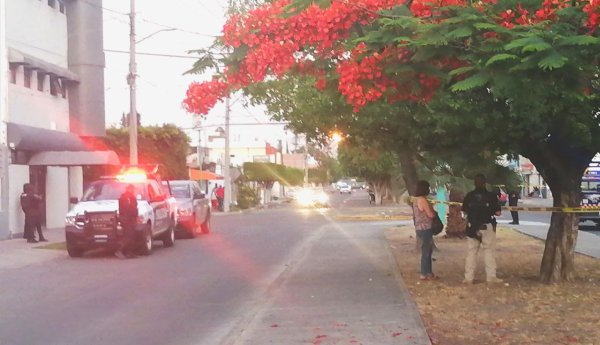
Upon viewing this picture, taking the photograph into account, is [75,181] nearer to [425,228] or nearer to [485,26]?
[425,228]

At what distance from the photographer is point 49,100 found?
26.1 m

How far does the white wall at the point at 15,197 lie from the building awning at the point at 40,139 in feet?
2.43

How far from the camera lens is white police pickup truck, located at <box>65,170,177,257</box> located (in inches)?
678

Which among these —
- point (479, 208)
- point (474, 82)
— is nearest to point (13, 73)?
point (479, 208)

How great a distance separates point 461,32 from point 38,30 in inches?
829

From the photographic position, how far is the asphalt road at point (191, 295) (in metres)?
8.48

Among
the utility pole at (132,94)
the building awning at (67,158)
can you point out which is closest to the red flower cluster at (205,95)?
the utility pole at (132,94)

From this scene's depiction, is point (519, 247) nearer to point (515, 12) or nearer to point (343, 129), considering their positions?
point (343, 129)

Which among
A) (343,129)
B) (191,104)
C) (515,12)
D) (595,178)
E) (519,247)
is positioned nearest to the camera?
(515,12)

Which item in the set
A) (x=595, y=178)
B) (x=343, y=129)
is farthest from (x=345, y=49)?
(x=595, y=178)

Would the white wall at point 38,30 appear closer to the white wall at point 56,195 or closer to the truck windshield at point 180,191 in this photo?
the white wall at point 56,195

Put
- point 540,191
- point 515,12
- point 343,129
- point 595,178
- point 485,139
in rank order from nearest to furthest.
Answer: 1. point 515,12
2. point 485,139
3. point 343,129
4. point 595,178
5. point 540,191

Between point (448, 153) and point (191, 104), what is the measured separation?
4.55m

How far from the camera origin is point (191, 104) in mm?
9320
